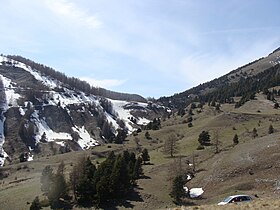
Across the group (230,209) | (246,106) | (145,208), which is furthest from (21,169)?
(246,106)

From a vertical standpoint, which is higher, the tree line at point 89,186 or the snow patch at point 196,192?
the tree line at point 89,186

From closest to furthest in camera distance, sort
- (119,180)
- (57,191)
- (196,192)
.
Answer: (57,191), (119,180), (196,192)

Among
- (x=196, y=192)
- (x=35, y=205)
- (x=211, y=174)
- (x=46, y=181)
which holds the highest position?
(x=46, y=181)

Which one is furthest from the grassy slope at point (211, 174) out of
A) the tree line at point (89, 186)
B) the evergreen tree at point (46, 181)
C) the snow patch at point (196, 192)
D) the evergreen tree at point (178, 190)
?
the tree line at point (89, 186)

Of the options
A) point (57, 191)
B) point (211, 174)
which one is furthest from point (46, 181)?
point (211, 174)

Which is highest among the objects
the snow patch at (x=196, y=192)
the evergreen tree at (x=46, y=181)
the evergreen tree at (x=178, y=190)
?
the evergreen tree at (x=46, y=181)

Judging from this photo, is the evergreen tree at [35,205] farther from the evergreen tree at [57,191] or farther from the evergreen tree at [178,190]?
the evergreen tree at [178,190]

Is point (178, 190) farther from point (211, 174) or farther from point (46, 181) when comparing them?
point (46, 181)

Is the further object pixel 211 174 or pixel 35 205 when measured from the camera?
pixel 211 174

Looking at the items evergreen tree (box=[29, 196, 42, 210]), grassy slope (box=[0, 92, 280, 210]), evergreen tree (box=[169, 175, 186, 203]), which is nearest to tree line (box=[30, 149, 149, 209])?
evergreen tree (box=[29, 196, 42, 210])

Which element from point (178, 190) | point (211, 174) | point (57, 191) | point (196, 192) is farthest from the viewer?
point (211, 174)

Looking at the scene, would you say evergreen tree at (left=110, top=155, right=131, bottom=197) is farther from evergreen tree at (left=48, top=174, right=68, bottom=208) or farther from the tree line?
evergreen tree at (left=48, top=174, right=68, bottom=208)

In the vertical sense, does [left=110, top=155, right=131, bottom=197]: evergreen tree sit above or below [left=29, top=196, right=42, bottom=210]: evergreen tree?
above

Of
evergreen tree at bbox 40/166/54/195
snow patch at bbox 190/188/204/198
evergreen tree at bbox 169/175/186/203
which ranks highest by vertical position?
evergreen tree at bbox 40/166/54/195
